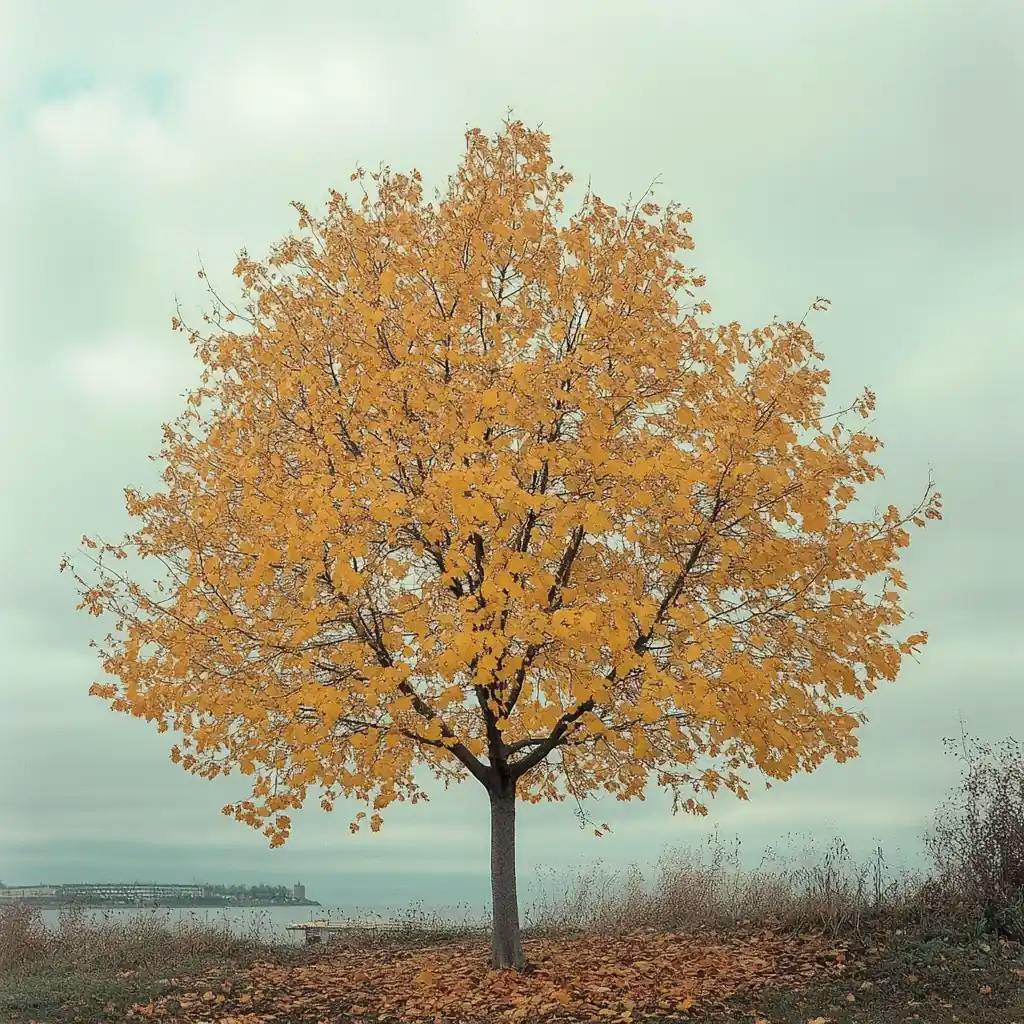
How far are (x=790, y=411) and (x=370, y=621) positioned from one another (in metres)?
5.12

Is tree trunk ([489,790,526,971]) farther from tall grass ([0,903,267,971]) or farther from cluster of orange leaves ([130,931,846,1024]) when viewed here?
tall grass ([0,903,267,971])

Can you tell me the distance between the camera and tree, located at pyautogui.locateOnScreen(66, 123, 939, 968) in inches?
369

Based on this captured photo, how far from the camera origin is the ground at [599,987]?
10.3m

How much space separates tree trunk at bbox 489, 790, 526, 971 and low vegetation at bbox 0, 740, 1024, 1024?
363 mm

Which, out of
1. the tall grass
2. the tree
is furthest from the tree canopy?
the tall grass

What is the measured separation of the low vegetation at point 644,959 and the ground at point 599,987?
0.03 metres

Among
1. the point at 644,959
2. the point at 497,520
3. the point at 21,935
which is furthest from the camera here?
the point at 21,935

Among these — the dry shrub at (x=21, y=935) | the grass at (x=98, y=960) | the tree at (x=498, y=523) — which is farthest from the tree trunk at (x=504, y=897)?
the dry shrub at (x=21, y=935)

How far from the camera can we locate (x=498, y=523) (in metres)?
9.46

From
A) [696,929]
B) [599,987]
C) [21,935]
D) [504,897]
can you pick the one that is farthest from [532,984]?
[21,935]

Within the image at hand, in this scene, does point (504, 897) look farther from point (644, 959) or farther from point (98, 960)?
point (98, 960)

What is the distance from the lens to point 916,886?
1413 cm

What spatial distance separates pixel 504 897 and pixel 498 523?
547 centimetres

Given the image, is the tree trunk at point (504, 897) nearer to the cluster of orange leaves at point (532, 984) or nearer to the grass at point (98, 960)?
the cluster of orange leaves at point (532, 984)
